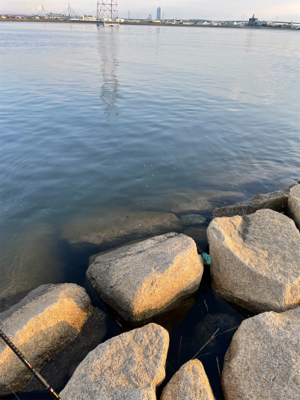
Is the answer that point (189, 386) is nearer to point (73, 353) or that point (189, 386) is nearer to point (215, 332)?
point (215, 332)

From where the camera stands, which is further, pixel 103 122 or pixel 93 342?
pixel 103 122

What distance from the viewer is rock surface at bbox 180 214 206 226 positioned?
668 centimetres

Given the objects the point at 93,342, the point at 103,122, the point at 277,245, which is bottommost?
the point at 103,122

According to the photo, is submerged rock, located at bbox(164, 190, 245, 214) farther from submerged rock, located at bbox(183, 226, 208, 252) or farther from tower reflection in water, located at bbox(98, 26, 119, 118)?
tower reflection in water, located at bbox(98, 26, 119, 118)

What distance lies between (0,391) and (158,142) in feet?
30.8

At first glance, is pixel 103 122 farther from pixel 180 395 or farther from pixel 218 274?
pixel 180 395

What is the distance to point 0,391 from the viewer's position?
11.2 feet

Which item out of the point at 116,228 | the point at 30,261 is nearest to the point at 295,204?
the point at 116,228

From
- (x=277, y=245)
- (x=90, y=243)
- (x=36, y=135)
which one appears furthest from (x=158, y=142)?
(x=277, y=245)

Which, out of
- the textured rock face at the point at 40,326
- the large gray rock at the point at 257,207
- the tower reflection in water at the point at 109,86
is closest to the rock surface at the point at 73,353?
the textured rock face at the point at 40,326

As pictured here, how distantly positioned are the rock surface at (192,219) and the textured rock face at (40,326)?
124 inches

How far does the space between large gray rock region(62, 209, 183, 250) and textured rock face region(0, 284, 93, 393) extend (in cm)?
173

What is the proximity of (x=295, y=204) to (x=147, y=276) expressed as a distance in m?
3.93

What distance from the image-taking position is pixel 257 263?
178 inches
